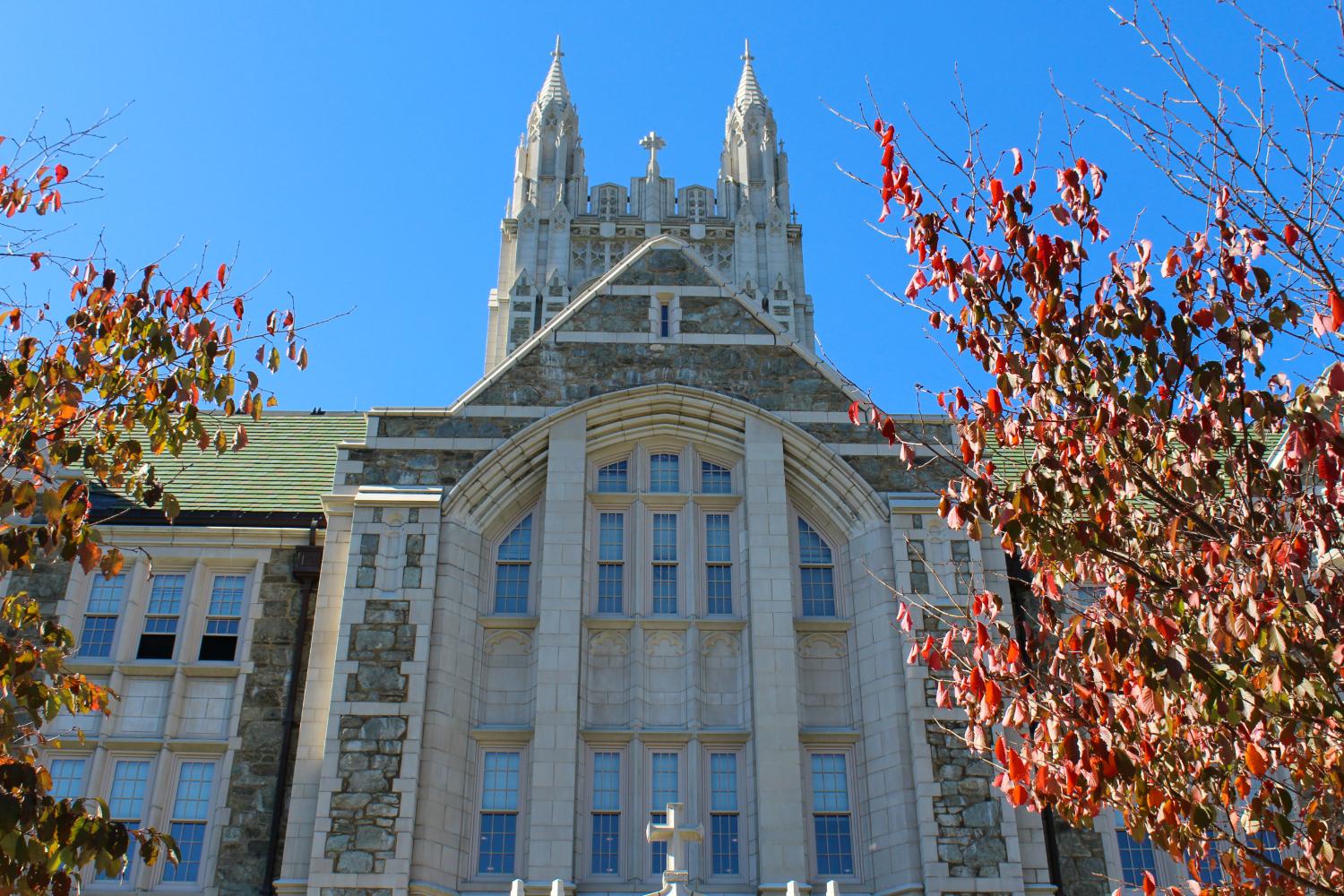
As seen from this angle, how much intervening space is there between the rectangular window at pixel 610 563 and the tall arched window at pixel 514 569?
92cm

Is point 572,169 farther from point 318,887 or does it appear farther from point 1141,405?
point 1141,405

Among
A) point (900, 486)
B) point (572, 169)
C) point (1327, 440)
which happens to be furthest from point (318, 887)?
point (572, 169)

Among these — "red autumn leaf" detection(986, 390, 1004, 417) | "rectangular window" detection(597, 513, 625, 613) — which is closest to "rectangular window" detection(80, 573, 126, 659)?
"rectangular window" detection(597, 513, 625, 613)

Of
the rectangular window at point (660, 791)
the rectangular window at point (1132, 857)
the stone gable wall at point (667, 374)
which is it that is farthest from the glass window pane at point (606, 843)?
the rectangular window at point (1132, 857)

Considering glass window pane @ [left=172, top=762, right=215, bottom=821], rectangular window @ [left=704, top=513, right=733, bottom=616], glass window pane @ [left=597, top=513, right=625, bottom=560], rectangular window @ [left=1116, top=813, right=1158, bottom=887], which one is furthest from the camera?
glass window pane @ [left=597, top=513, right=625, bottom=560]

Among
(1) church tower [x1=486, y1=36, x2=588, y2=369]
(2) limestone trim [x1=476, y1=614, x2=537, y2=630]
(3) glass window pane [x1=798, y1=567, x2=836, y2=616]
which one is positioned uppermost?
(1) church tower [x1=486, y1=36, x2=588, y2=369]

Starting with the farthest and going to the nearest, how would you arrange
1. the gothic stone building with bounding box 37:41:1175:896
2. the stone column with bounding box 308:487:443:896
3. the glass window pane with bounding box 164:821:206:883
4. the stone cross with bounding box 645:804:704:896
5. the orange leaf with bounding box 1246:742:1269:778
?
the glass window pane with bounding box 164:821:206:883 → the gothic stone building with bounding box 37:41:1175:896 → the stone column with bounding box 308:487:443:896 → the stone cross with bounding box 645:804:704:896 → the orange leaf with bounding box 1246:742:1269:778

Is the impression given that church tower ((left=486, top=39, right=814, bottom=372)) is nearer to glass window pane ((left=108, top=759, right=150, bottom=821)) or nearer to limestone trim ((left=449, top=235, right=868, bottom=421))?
limestone trim ((left=449, top=235, right=868, bottom=421))

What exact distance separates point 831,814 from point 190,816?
302 inches

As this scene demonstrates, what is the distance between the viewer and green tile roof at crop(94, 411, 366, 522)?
2048 cm

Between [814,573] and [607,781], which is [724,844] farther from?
[814,573]

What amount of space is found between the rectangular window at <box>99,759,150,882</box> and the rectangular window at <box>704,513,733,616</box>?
7.23 meters

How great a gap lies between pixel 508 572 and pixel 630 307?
4227 mm

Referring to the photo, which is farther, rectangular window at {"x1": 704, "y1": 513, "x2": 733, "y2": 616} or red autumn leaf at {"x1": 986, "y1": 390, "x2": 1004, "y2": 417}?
rectangular window at {"x1": 704, "y1": 513, "x2": 733, "y2": 616}
